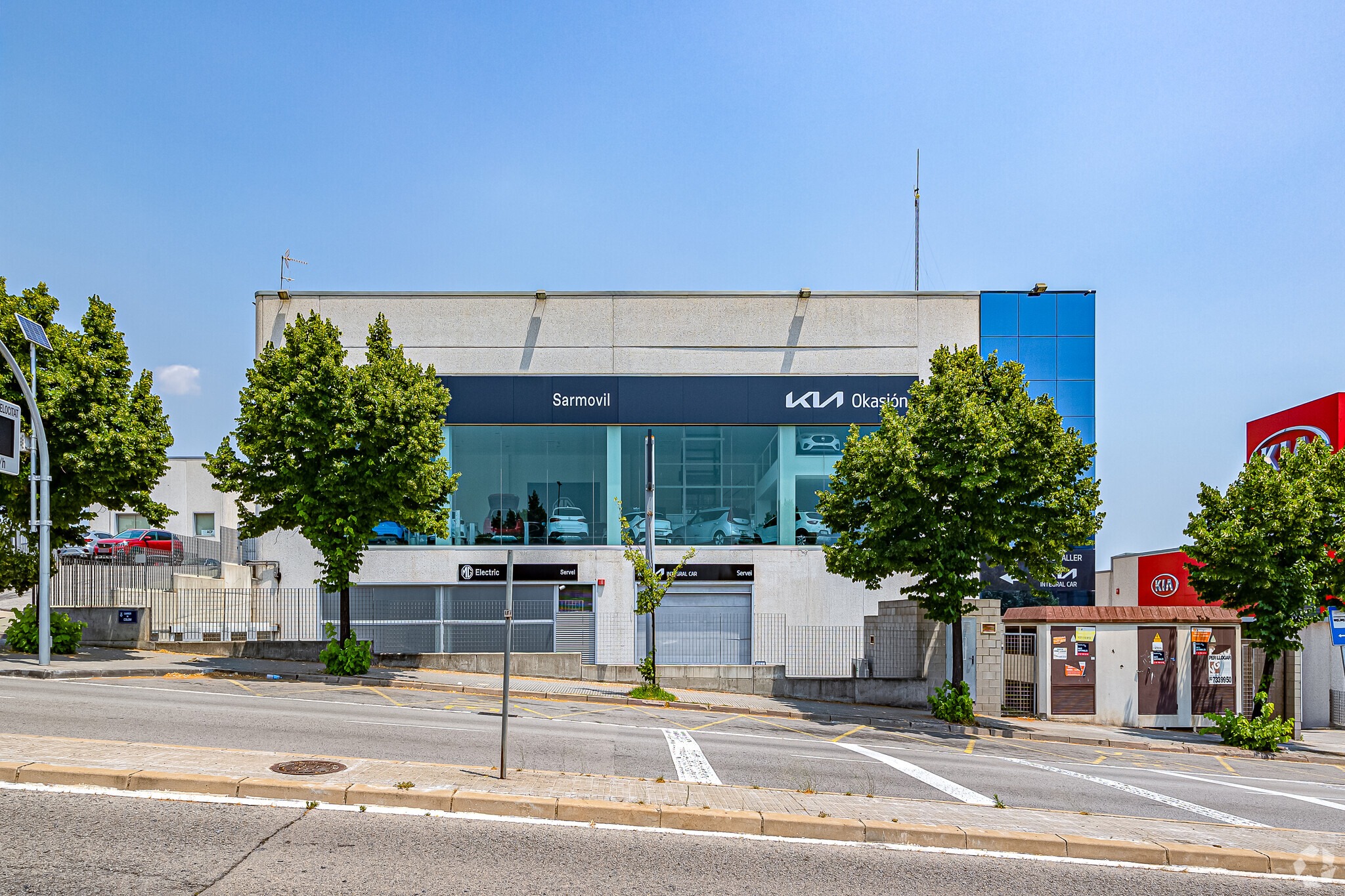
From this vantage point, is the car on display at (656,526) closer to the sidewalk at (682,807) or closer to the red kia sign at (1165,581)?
the red kia sign at (1165,581)

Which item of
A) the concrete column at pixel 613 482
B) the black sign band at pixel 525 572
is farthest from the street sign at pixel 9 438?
Result: the concrete column at pixel 613 482

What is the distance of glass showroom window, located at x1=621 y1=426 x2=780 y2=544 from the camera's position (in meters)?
30.8

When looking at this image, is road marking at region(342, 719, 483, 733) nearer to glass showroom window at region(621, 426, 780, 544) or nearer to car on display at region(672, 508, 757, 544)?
glass showroom window at region(621, 426, 780, 544)

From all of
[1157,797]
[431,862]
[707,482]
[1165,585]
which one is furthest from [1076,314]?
[431,862]

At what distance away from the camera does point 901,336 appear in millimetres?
31734

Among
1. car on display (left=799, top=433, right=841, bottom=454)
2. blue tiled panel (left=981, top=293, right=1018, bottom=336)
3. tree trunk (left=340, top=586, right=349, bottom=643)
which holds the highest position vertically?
blue tiled panel (left=981, top=293, right=1018, bottom=336)

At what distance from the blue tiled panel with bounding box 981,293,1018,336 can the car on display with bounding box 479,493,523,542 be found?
18.6 metres

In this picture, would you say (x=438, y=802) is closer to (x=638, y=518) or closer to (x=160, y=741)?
(x=160, y=741)

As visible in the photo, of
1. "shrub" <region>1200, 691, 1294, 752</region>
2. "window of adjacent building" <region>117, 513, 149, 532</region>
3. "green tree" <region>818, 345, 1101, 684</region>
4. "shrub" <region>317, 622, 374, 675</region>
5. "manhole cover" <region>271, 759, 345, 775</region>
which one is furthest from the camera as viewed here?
"window of adjacent building" <region>117, 513, 149, 532</region>

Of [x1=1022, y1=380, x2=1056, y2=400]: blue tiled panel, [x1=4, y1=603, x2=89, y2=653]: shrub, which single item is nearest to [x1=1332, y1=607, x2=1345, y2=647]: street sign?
[x1=1022, y1=380, x2=1056, y2=400]: blue tiled panel

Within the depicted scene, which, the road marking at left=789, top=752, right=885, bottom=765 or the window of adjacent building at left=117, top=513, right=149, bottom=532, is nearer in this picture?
the road marking at left=789, top=752, right=885, bottom=765

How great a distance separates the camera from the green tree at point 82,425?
21391 millimetres

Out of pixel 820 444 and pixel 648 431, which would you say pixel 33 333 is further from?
pixel 820 444

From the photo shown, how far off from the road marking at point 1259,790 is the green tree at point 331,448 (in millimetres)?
16661
